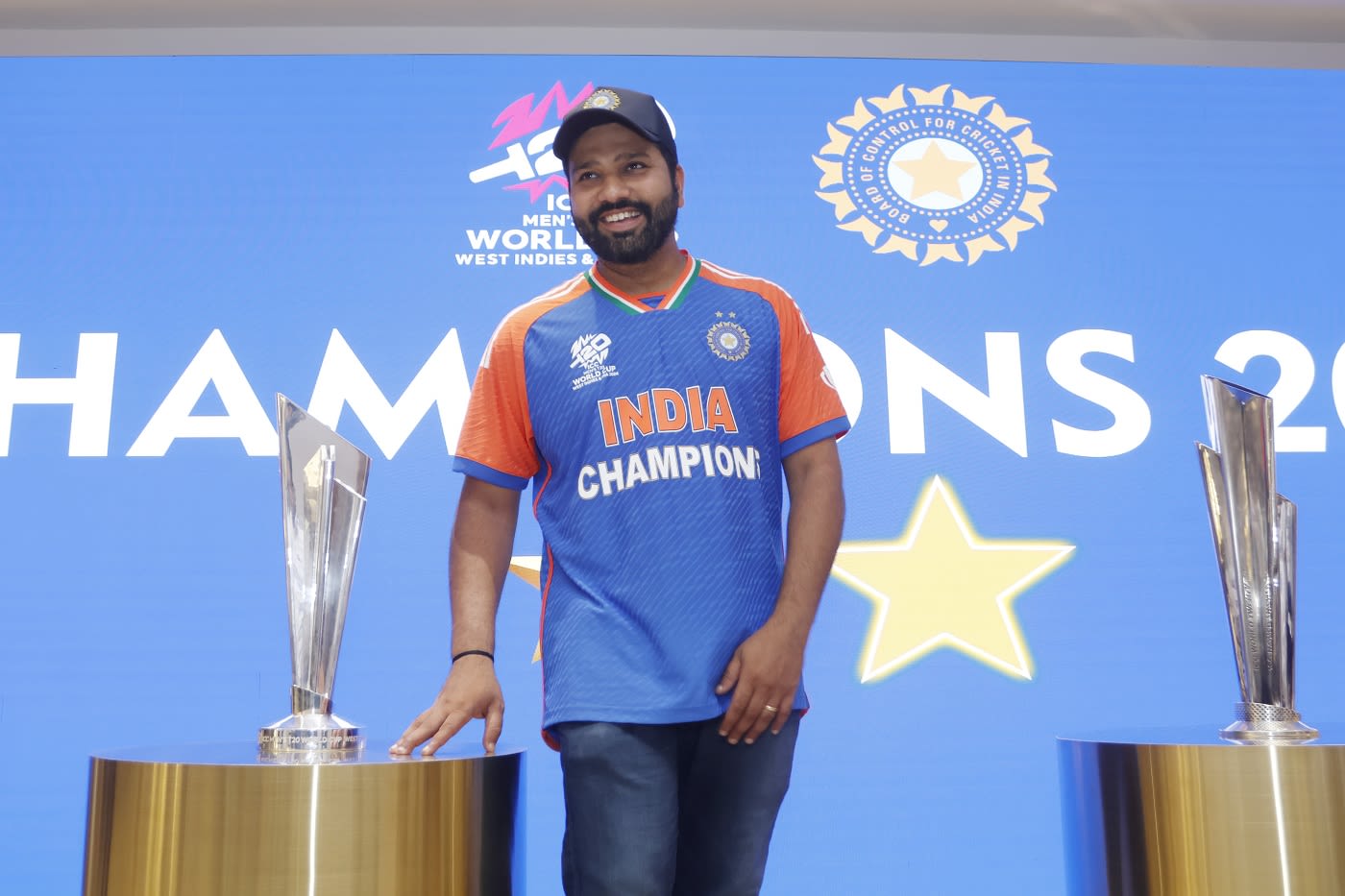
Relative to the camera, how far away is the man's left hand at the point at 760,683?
1.21 m

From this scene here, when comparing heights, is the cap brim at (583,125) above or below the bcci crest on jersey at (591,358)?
above

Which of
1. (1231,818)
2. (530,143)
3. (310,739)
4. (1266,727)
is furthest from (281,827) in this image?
(530,143)

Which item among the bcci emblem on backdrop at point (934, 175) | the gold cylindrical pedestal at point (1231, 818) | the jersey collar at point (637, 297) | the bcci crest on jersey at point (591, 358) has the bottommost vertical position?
the gold cylindrical pedestal at point (1231, 818)

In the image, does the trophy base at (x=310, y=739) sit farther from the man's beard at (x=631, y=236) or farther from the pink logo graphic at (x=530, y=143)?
the pink logo graphic at (x=530, y=143)

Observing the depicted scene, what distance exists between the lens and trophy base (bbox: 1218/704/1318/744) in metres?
1.40

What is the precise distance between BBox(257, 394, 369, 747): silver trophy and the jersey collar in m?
0.36

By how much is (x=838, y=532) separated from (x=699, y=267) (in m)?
0.35

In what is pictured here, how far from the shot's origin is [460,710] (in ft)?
4.13

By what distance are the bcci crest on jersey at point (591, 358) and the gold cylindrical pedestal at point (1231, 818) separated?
2.41ft

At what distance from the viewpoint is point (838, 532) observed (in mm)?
1333

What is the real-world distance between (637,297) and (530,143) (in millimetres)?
1122

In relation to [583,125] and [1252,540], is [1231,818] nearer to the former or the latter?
[1252,540]

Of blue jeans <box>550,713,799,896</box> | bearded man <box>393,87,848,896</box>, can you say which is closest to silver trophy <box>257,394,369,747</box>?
bearded man <box>393,87,848,896</box>

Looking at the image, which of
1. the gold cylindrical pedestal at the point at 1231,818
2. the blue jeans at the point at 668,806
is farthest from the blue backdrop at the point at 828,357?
the blue jeans at the point at 668,806
